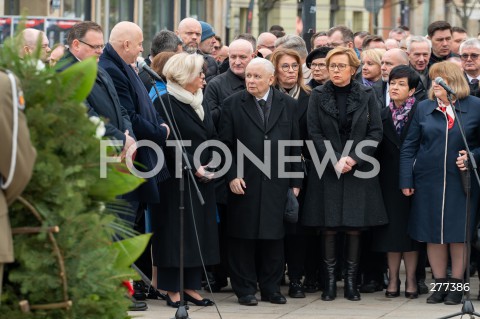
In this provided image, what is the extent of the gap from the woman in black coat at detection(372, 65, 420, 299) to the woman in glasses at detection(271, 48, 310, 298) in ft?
2.22

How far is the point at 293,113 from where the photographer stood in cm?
1072

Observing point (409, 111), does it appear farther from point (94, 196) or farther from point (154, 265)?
point (94, 196)

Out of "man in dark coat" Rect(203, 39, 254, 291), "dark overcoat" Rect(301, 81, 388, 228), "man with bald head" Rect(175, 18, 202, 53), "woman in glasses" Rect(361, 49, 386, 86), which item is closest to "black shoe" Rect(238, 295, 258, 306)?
"man in dark coat" Rect(203, 39, 254, 291)

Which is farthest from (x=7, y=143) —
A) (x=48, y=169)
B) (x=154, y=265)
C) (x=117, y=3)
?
(x=117, y=3)

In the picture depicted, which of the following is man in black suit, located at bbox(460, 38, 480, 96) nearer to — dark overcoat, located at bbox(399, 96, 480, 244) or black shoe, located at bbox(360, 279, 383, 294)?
dark overcoat, located at bbox(399, 96, 480, 244)

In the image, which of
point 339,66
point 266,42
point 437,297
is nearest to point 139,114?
point 339,66

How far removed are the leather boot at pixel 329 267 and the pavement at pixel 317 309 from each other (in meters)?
0.08

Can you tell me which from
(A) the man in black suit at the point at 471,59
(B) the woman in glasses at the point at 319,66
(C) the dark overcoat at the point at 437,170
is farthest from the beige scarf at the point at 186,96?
(A) the man in black suit at the point at 471,59

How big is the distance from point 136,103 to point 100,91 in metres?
0.87

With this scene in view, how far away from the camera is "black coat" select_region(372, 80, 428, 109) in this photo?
37.2ft

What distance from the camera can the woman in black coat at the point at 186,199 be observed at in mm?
10125

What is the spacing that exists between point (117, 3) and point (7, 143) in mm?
28420

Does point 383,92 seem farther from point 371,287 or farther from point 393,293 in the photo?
point 393,293

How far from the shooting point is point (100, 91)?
902 centimetres
